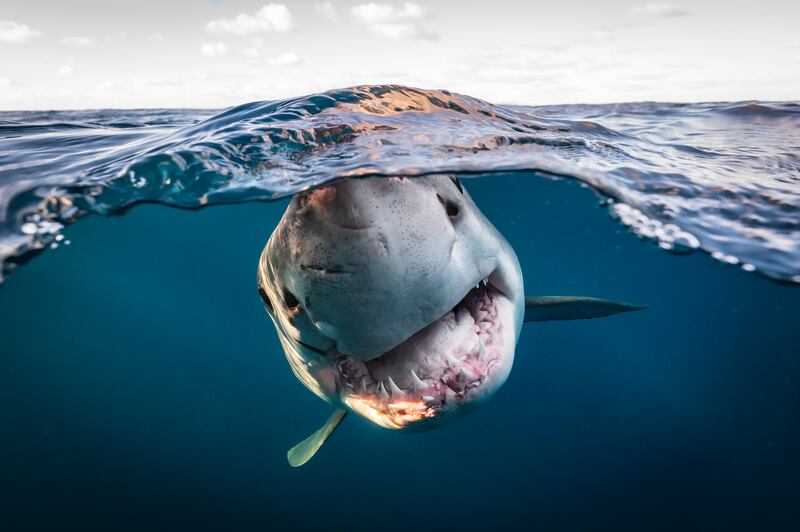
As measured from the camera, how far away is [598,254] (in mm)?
18344

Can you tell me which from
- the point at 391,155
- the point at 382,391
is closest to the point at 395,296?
the point at 382,391

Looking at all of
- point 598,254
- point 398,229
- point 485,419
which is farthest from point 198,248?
point 398,229

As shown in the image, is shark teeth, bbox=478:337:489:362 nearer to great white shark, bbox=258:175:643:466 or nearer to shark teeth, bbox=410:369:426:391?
great white shark, bbox=258:175:643:466

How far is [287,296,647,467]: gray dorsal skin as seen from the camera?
3.79m

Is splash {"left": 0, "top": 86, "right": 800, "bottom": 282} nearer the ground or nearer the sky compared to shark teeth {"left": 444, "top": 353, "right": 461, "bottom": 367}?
nearer the sky

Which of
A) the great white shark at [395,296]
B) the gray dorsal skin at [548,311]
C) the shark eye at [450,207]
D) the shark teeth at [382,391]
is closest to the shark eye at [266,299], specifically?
the great white shark at [395,296]

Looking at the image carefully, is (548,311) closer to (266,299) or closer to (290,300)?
(266,299)

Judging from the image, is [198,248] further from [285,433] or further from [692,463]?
[692,463]

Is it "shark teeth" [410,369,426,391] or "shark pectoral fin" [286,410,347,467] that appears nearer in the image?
"shark teeth" [410,369,426,391]

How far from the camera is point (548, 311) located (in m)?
3.87

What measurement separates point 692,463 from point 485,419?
17.9ft

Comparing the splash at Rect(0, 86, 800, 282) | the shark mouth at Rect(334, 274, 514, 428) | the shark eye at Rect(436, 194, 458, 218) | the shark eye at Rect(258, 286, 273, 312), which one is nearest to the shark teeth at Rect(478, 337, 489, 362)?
the shark mouth at Rect(334, 274, 514, 428)

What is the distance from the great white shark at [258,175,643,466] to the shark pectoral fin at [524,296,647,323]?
145cm

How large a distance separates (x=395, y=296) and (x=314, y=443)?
3004 millimetres
